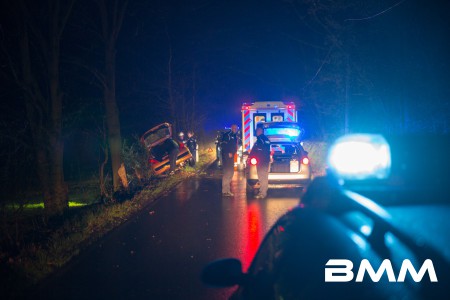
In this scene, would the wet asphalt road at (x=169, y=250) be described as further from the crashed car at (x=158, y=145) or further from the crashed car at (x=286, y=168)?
the crashed car at (x=158, y=145)

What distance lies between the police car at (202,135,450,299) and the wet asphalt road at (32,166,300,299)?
3.10 metres

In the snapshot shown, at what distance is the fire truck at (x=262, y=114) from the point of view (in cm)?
1992

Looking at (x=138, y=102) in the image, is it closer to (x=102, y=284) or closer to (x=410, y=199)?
(x=102, y=284)

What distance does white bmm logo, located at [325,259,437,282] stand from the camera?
1.80 m

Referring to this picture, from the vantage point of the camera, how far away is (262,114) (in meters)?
20.2

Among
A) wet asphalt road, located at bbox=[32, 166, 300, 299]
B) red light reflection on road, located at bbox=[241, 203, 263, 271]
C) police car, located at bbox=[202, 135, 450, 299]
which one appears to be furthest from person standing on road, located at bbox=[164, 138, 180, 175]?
police car, located at bbox=[202, 135, 450, 299]

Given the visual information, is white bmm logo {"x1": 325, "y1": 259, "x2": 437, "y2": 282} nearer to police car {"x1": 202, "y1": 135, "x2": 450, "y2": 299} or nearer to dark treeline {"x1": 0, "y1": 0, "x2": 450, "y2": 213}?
police car {"x1": 202, "y1": 135, "x2": 450, "y2": 299}

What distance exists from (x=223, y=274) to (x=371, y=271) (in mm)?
1196

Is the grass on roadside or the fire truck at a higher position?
the fire truck

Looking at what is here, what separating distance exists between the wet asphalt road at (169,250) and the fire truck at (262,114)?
25.1 feet

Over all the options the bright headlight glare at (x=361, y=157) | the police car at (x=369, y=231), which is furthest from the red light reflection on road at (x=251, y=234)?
the bright headlight glare at (x=361, y=157)

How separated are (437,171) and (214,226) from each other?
7300 mm

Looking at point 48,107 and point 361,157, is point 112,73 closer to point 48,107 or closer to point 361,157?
point 48,107

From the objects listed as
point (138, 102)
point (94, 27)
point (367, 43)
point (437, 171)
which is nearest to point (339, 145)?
point (437, 171)
